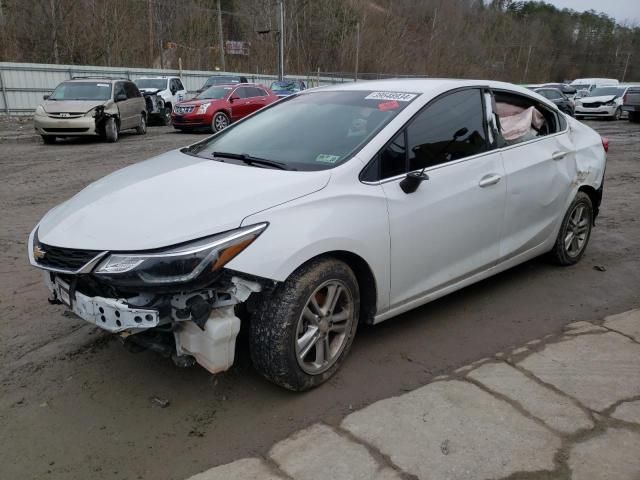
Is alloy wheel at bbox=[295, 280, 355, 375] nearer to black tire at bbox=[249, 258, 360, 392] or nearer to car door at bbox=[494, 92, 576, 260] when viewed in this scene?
black tire at bbox=[249, 258, 360, 392]

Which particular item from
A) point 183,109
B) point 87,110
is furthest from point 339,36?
point 87,110

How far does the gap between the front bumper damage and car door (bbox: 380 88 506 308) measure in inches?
41.3

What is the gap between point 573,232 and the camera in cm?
500

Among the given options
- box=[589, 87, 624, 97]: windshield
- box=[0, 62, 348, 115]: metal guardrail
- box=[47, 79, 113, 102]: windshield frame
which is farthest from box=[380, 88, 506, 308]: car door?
box=[589, 87, 624, 97]: windshield

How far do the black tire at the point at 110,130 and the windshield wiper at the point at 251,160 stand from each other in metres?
11.8

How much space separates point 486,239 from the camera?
12.8ft

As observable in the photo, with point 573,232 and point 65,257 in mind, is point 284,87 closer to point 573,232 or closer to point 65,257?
point 573,232

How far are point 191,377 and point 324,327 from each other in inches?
33.5

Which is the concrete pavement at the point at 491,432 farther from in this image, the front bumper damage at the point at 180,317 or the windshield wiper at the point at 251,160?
the windshield wiper at the point at 251,160

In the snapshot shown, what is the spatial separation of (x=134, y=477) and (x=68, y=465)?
0.34 metres

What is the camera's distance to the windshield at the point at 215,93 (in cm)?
1758

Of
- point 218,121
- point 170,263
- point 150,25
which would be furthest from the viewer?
point 150,25

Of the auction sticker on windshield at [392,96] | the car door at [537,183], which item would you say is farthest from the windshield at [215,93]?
the auction sticker on windshield at [392,96]

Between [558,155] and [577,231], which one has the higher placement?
[558,155]
